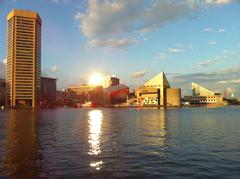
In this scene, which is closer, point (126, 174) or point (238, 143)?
point (126, 174)

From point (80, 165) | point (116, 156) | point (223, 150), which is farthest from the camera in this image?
point (223, 150)

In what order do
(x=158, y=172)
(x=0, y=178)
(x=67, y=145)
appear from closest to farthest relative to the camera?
(x=0, y=178) → (x=158, y=172) → (x=67, y=145)

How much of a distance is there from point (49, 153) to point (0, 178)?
35.1 feet

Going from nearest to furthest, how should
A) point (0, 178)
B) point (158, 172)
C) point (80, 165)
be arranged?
point (0, 178) < point (158, 172) < point (80, 165)

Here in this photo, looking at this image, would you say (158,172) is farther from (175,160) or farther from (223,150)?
(223,150)

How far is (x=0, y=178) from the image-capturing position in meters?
23.1

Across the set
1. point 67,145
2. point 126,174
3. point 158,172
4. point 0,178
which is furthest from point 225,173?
point 67,145

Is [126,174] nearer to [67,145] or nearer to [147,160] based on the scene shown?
[147,160]

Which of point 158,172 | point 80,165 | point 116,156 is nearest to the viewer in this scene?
point 158,172

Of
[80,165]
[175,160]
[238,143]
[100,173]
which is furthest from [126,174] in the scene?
[238,143]

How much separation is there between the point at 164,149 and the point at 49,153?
12.7m

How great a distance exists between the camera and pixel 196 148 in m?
36.7

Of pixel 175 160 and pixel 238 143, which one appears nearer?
pixel 175 160

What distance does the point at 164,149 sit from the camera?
36.1 metres
